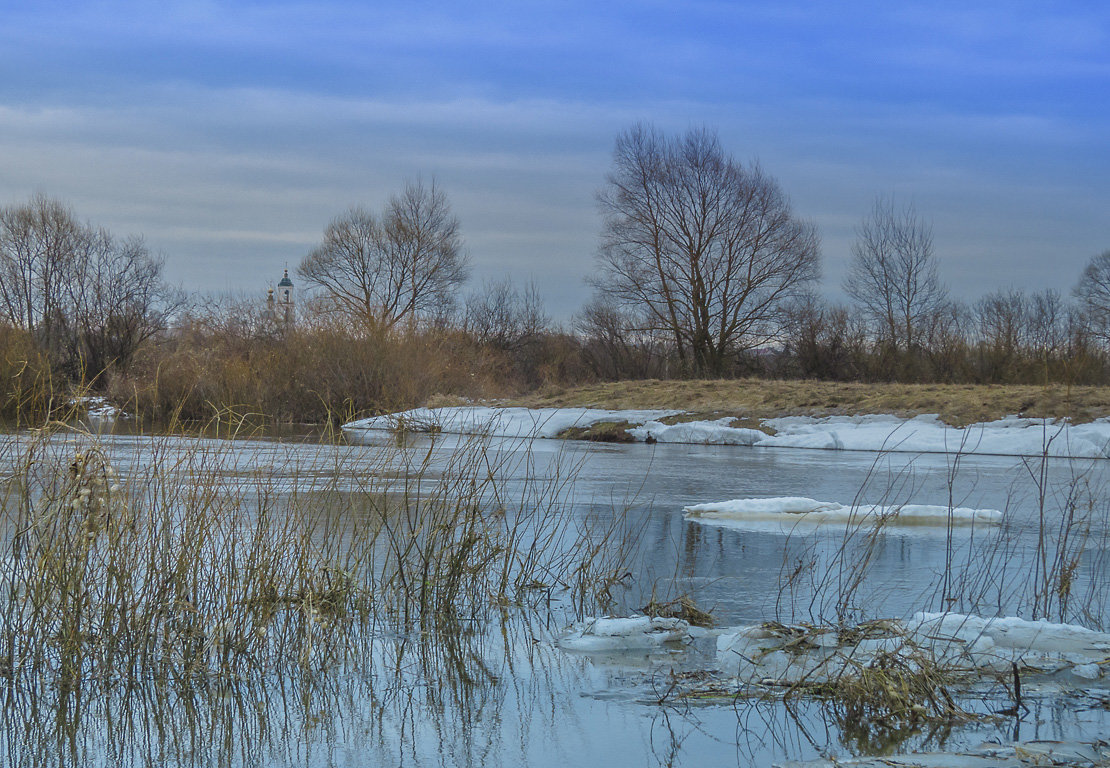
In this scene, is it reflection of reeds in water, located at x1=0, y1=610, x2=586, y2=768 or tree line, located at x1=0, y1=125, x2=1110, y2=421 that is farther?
tree line, located at x1=0, y1=125, x2=1110, y2=421

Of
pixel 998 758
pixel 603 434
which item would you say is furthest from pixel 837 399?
pixel 998 758

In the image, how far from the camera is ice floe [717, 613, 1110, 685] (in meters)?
3.53

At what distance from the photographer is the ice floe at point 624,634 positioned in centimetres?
405

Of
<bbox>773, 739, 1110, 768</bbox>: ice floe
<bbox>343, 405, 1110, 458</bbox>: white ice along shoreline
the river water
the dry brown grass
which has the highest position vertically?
the dry brown grass

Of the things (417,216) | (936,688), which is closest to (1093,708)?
(936,688)

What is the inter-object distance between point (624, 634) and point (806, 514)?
10.7 feet

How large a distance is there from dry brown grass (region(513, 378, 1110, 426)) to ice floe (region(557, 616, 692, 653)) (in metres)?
10.9

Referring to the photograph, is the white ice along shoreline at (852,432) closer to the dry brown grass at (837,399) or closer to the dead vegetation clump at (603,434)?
the dead vegetation clump at (603,434)

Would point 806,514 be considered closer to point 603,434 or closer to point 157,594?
point 157,594

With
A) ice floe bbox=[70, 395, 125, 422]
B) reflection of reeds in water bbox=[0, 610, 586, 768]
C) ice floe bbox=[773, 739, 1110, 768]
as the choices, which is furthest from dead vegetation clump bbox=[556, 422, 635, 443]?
ice floe bbox=[773, 739, 1110, 768]

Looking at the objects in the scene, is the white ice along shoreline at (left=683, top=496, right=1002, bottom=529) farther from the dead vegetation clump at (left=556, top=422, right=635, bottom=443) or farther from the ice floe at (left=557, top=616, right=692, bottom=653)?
the dead vegetation clump at (left=556, top=422, right=635, bottom=443)

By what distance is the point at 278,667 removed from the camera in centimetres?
374

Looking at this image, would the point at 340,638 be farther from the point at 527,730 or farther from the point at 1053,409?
the point at 1053,409

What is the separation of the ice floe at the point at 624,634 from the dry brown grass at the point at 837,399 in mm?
10898
